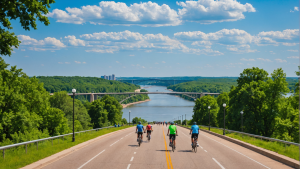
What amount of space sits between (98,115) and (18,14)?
71184 mm

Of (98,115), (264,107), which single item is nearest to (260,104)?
(264,107)

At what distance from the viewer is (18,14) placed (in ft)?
46.2

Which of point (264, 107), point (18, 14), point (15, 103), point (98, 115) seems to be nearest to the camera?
point (18, 14)

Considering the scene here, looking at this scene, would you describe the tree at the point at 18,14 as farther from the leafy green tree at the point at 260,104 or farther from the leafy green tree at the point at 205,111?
the leafy green tree at the point at 205,111

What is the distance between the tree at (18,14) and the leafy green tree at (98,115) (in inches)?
2682

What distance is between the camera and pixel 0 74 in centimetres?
2628

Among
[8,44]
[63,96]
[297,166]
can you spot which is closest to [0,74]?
[8,44]

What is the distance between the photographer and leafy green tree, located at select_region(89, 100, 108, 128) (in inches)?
3255

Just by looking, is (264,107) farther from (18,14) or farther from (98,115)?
(98,115)

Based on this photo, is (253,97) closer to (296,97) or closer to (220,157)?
(296,97)

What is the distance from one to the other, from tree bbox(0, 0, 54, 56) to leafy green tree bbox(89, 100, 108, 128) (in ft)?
223

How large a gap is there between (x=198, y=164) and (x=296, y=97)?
28811 mm

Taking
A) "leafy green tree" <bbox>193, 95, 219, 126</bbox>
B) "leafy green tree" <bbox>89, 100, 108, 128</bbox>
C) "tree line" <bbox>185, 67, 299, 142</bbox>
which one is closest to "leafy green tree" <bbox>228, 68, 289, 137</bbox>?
"tree line" <bbox>185, 67, 299, 142</bbox>

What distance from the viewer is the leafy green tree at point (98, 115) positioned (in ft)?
271
